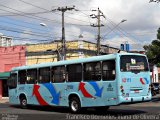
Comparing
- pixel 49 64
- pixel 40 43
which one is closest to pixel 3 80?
pixel 40 43

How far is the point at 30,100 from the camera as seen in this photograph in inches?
933

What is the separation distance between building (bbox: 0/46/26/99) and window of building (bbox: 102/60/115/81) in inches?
1076

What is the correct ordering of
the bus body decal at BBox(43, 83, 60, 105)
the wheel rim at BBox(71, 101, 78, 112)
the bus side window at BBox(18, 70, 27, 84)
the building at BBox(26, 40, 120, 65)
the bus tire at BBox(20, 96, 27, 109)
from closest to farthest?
the wheel rim at BBox(71, 101, 78, 112) < the bus body decal at BBox(43, 83, 60, 105) < the bus side window at BBox(18, 70, 27, 84) < the bus tire at BBox(20, 96, 27, 109) < the building at BBox(26, 40, 120, 65)

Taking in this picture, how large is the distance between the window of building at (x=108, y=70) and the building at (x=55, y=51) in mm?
→ 23563

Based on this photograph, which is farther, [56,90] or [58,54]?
[58,54]

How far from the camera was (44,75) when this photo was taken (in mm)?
22062

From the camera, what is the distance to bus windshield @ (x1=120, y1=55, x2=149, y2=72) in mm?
17419

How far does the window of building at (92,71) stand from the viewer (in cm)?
1809

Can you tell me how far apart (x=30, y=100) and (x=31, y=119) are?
22.1 feet

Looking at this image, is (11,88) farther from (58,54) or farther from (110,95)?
(58,54)

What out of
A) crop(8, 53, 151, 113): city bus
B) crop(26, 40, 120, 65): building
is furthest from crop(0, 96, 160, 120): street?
crop(26, 40, 120, 65): building

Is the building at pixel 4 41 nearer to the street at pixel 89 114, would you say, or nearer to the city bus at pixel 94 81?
the street at pixel 89 114

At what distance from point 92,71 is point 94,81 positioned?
53 cm

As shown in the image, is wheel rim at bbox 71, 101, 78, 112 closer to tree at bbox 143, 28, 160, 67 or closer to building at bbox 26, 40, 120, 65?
tree at bbox 143, 28, 160, 67
